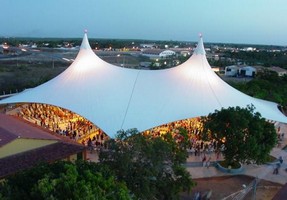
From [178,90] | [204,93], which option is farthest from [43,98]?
[204,93]

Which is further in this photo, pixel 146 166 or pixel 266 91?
pixel 266 91

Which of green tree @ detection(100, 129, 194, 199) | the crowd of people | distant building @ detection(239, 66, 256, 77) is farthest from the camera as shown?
distant building @ detection(239, 66, 256, 77)

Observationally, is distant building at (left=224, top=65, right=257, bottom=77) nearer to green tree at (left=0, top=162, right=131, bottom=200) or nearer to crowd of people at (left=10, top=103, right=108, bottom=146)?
crowd of people at (left=10, top=103, right=108, bottom=146)

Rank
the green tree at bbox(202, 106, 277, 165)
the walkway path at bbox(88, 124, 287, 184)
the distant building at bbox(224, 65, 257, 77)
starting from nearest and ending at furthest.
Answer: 1. the green tree at bbox(202, 106, 277, 165)
2. the walkway path at bbox(88, 124, 287, 184)
3. the distant building at bbox(224, 65, 257, 77)

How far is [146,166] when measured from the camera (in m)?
10.4

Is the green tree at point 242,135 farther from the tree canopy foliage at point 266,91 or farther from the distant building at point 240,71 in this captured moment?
the distant building at point 240,71

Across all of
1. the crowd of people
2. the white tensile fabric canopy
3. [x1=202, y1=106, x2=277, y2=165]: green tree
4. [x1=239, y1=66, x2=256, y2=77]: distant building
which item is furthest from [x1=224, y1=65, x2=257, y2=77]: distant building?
[x1=202, y1=106, x2=277, y2=165]: green tree

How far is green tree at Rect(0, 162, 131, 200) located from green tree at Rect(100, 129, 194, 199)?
1268 mm

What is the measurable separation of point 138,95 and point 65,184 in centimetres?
1382

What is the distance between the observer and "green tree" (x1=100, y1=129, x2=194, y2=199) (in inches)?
399

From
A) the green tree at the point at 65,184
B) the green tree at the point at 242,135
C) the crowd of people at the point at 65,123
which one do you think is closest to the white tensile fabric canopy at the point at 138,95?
the crowd of people at the point at 65,123

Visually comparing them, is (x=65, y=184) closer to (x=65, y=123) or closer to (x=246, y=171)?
(x=246, y=171)

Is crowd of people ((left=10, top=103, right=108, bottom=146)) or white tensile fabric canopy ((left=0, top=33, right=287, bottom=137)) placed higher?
white tensile fabric canopy ((left=0, top=33, right=287, bottom=137))

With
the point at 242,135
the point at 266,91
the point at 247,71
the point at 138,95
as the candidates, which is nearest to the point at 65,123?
the point at 138,95
